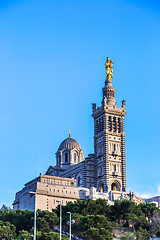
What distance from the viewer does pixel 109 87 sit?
112750 millimetres

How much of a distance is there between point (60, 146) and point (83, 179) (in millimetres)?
17695

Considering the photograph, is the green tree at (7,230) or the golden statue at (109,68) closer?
the green tree at (7,230)

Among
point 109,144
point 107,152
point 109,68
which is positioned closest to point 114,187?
point 107,152

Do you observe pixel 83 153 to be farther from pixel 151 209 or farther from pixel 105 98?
pixel 151 209

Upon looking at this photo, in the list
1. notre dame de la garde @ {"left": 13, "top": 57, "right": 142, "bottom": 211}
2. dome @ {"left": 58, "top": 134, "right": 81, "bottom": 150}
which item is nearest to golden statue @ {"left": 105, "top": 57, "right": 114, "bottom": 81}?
notre dame de la garde @ {"left": 13, "top": 57, "right": 142, "bottom": 211}

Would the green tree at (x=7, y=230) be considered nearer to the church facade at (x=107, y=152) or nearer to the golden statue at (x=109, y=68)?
the church facade at (x=107, y=152)

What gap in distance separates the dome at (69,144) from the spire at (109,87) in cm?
1585

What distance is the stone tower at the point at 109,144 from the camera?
4090 inches

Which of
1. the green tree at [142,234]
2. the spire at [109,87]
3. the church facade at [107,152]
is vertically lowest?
the green tree at [142,234]

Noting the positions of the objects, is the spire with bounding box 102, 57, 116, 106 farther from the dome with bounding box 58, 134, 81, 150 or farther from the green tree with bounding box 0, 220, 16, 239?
the green tree with bounding box 0, 220, 16, 239

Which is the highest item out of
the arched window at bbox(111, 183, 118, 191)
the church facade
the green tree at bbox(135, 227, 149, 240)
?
the church facade

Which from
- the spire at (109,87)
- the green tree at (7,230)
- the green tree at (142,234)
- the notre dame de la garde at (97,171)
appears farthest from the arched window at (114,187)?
→ the green tree at (7,230)

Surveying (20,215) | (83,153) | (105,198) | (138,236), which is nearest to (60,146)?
(83,153)

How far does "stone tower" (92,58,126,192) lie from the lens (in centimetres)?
10388
